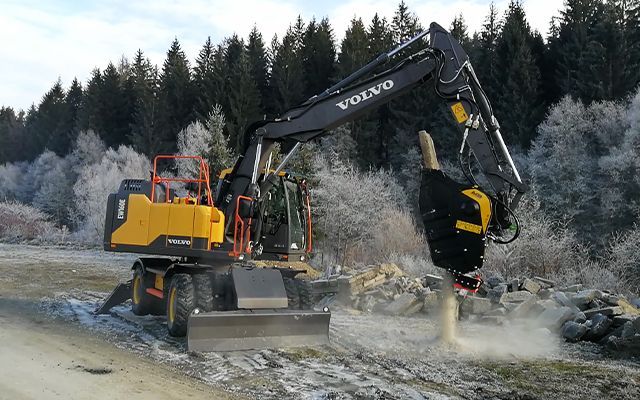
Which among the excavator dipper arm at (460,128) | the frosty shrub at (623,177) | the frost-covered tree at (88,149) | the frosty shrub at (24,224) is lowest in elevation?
the frosty shrub at (24,224)

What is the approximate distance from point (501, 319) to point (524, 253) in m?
9.77

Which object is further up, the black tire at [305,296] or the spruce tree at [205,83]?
the spruce tree at [205,83]

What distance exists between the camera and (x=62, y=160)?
191 ft

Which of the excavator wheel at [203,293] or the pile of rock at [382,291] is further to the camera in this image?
the pile of rock at [382,291]

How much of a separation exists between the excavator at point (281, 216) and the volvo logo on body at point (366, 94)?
2 centimetres

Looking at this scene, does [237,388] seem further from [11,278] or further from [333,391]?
[11,278]

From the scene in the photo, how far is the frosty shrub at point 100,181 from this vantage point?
40.6 metres

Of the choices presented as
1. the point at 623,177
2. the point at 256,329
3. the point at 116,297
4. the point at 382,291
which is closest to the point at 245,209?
the point at 256,329

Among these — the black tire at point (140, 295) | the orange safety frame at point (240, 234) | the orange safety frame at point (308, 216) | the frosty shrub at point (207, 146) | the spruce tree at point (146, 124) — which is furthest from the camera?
the spruce tree at point (146, 124)

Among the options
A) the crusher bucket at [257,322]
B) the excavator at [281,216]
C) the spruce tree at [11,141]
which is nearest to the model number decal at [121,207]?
the excavator at [281,216]

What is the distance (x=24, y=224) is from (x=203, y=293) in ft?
135

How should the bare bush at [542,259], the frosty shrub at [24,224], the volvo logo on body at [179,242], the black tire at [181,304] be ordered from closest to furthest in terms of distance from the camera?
the black tire at [181,304]
the volvo logo on body at [179,242]
the bare bush at [542,259]
the frosty shrub at [24,224]

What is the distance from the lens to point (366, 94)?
8.44 meters

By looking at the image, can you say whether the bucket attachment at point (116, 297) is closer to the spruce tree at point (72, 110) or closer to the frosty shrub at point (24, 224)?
the frosty shrub at point (24, 224)
